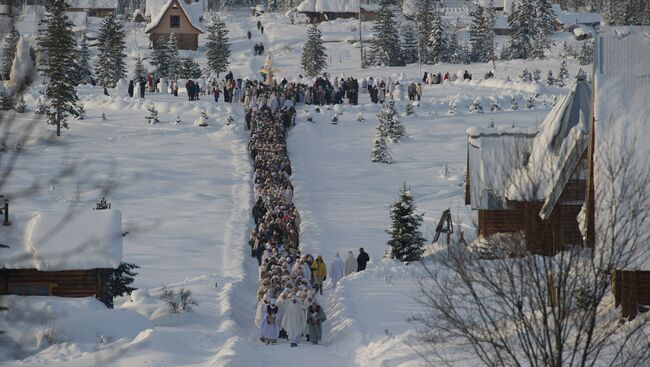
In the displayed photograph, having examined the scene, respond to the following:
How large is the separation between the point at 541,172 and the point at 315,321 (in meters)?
8.38

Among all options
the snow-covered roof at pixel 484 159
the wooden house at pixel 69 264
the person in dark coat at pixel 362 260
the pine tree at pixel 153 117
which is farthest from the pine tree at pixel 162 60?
the wooden house at pixel 69 264

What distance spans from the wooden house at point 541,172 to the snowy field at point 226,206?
84cm

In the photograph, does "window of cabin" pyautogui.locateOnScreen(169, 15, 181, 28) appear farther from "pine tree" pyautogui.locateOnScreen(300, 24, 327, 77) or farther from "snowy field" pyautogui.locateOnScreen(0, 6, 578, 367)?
"snowy field" pyautogui.locateOnScreen(0, 6, 578, 367)

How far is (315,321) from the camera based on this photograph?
20266mm

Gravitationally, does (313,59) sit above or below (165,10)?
below

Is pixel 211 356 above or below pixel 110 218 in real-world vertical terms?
below

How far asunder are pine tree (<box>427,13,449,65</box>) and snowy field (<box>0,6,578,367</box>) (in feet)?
18.9

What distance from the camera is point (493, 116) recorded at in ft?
170

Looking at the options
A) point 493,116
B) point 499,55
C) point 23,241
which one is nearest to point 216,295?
point 23,241

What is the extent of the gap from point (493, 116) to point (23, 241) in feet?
110

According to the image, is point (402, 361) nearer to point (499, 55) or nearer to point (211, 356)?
point (211, 356)

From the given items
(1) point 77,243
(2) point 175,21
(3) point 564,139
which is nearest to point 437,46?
(2) point 175,21

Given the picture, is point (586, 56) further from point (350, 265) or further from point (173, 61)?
point (350, 265)

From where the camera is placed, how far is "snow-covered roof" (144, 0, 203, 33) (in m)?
88.1
